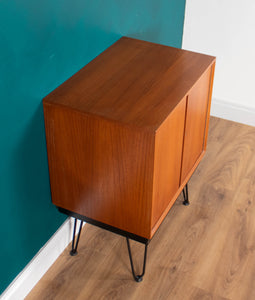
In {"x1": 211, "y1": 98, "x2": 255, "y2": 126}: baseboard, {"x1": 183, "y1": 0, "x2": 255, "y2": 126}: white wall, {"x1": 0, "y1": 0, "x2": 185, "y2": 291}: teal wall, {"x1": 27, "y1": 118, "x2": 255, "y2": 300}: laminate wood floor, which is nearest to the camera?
{"x1": 0, "y1": 0, "x2": 185, "y2": 291}: teal wall

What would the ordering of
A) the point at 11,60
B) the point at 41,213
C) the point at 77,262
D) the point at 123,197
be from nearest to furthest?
the point at 11,60 → the point at 123,197 → the point at 41,213 → the point at 77,262

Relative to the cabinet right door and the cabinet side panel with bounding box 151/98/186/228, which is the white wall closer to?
the cabinet right door

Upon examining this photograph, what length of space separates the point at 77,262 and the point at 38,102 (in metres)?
0.85

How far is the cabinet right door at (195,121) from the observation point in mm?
1938

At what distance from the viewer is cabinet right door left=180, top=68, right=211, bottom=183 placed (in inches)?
76.3

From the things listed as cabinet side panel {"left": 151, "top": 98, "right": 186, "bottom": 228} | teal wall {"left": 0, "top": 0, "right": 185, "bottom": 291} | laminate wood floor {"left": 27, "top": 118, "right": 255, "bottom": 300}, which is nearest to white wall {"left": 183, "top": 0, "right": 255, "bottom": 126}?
laminate wood floor {"left": 27, "top": 118, "right": 255, "bottom": 300}

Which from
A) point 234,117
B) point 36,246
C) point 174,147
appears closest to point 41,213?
point 36,246

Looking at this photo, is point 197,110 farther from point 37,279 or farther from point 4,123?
point 37,279

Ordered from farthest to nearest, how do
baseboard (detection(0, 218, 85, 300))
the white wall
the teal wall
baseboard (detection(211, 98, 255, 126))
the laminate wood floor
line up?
baseboard (detection(211, 98, 255, 126)) < the white wall < the laminate wood floor < baseboard (detection(0, 218, 85, 300)) < the teal wall

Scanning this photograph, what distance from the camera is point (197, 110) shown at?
2.04m

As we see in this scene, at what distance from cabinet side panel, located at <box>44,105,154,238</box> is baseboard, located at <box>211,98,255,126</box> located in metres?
1.62

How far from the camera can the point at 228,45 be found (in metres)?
3.03

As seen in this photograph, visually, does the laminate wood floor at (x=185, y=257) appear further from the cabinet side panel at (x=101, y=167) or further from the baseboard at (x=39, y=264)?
the cabinet side panel at (x=101, y=167)

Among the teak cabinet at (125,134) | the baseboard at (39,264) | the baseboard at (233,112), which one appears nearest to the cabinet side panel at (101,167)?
the teak cabinet at (125,134)
